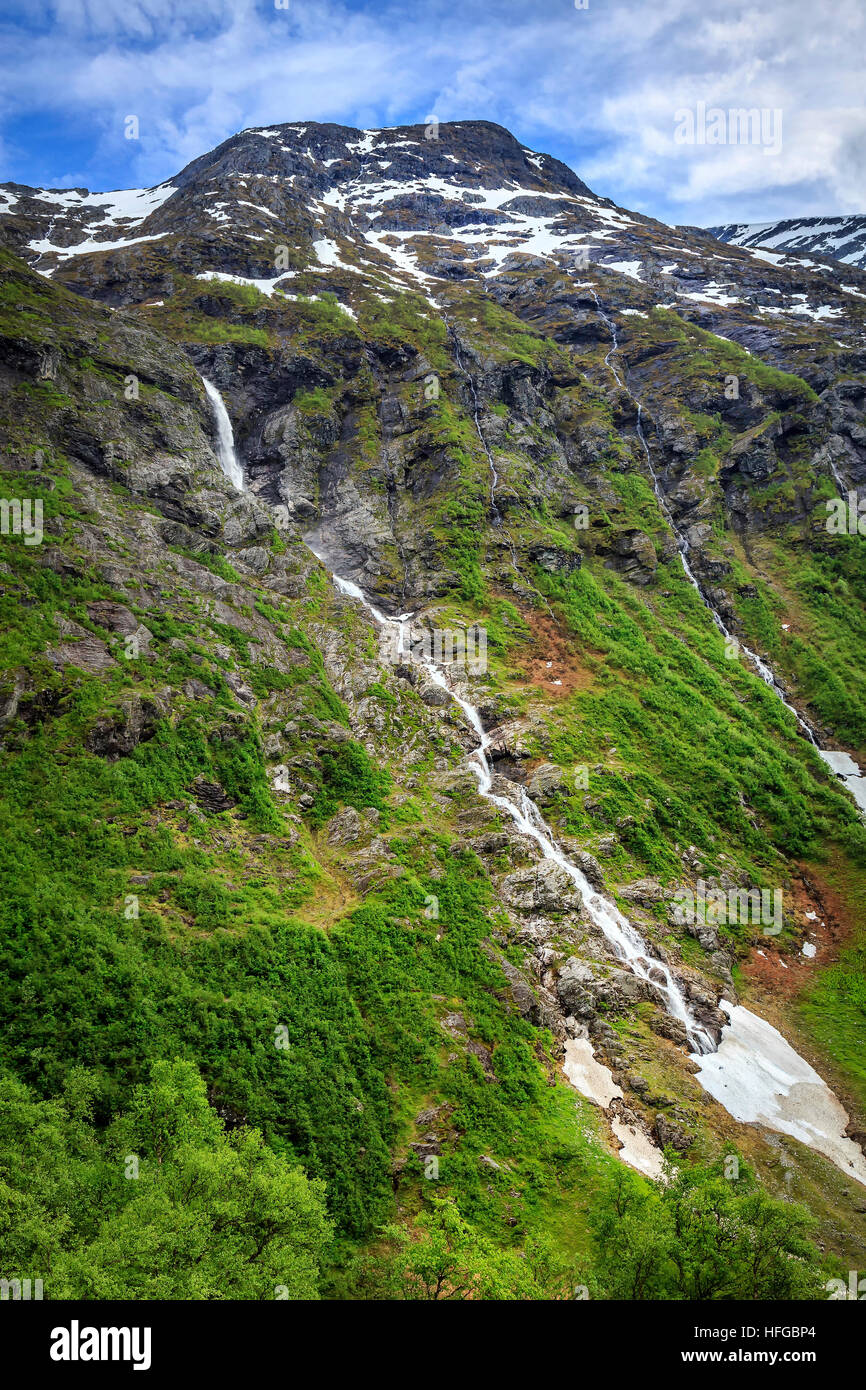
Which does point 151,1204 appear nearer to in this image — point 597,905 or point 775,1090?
point 597,905

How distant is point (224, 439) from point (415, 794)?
173 feet

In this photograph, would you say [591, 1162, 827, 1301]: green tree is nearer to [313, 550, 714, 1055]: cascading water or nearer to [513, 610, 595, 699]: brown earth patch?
[313, 550, 714, 1055]: cascading water

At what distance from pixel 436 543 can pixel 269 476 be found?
21.7m

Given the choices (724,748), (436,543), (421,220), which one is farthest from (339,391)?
(421,220)

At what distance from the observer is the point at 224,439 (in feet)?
238

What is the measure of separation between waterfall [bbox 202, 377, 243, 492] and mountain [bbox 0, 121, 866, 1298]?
517 millimetres

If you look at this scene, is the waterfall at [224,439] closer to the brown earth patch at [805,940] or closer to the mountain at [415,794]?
the mountain at [415,794]

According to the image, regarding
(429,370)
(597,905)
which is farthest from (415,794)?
(429,370)

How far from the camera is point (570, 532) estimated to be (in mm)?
75125

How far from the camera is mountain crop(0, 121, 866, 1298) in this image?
20.3 m

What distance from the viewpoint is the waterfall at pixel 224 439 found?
70.0m

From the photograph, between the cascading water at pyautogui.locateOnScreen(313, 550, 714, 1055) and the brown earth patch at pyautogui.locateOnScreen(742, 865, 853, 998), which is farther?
the brown earth patch at pyautogui.locateOnScreen(742, 865, 853, 998)

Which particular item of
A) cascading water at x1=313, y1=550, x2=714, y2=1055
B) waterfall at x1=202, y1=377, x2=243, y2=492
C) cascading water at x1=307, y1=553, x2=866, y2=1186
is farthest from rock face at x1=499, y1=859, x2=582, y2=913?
waterfall at x1=202, y1=377, x2=243, y2=492

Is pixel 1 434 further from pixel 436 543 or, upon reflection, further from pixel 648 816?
pixel 648 816
